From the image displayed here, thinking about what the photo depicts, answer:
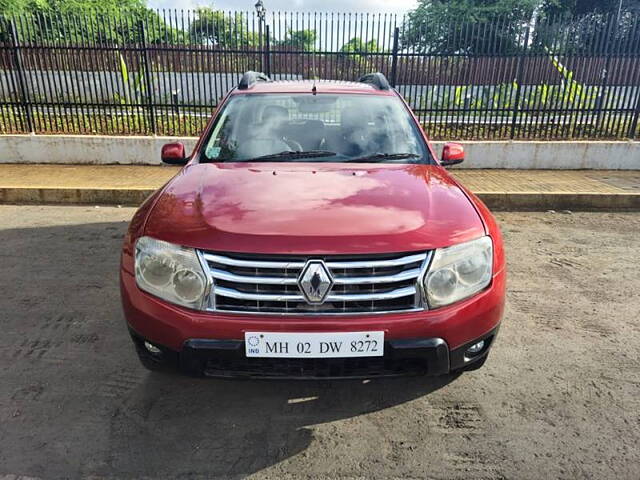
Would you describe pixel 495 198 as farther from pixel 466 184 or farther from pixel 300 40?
pixel 300 40

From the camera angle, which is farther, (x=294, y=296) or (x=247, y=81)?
(x=247, y=81)

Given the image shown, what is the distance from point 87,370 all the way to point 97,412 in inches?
17.1

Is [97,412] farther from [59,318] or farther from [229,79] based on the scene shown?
[229,79]

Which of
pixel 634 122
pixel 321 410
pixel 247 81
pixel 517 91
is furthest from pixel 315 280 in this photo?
pixel 634 122

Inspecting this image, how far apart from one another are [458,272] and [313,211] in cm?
73

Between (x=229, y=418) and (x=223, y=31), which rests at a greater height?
(x=223, y=31)

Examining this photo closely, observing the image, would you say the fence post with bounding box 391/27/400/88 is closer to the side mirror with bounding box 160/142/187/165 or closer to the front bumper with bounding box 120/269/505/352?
the side mirror with bounding box 160/142/187/165

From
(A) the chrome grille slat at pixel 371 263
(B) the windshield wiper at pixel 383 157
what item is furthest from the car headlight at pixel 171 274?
(B) the windshield wiper at pixel 383 157

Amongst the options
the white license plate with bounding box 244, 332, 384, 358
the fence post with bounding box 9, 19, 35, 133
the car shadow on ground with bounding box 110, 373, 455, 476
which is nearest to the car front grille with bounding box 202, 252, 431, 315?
the white license plate with bounding box 244, 332, 384, 358

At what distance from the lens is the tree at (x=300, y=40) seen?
8.36 metres

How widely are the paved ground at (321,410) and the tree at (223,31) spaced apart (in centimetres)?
603

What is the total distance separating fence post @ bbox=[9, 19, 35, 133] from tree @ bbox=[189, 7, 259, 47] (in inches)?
113

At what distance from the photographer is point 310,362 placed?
2.02 m

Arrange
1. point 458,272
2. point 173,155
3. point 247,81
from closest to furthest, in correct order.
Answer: point 458,272 < point 173,155 < point 247,81
